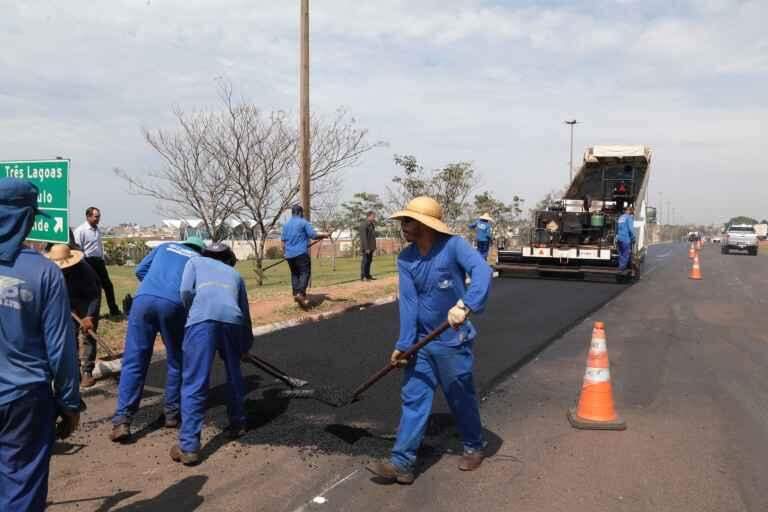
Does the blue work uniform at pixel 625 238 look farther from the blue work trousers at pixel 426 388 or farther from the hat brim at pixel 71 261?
the hat brim at pixel 71 261

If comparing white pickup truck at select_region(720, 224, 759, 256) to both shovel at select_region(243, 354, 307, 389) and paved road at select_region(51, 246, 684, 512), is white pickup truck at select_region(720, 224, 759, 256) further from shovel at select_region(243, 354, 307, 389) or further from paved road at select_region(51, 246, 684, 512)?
shovel at select_region(243, 354, 307, 389)

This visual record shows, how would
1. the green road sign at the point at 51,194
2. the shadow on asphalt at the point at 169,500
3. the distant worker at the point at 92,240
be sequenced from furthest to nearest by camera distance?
1. the distant worker at the point at 92,240
2. the green road sign at the point at 51,194
3. the shadow on asphalt at the point at 169,500

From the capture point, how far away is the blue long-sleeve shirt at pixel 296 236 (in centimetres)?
1000

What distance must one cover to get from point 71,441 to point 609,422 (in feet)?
13.1

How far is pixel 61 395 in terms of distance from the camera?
2.62 meters

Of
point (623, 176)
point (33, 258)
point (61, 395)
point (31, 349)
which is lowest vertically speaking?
point (61, 395)

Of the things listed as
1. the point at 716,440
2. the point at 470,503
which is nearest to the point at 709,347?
the point at 716,440

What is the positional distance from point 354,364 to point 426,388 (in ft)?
10.0

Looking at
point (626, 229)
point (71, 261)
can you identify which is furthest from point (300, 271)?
point (626, 229)

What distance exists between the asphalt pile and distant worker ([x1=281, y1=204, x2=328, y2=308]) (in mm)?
887

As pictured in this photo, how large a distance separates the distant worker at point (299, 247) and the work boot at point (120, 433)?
5.52 m

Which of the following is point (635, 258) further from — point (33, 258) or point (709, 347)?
point (33, 258)

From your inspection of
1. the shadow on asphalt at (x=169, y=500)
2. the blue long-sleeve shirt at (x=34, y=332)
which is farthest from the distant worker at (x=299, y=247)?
the blue long-sleeve shirt at (x=34, y=332)

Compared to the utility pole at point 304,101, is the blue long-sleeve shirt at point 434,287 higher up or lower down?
lower down
